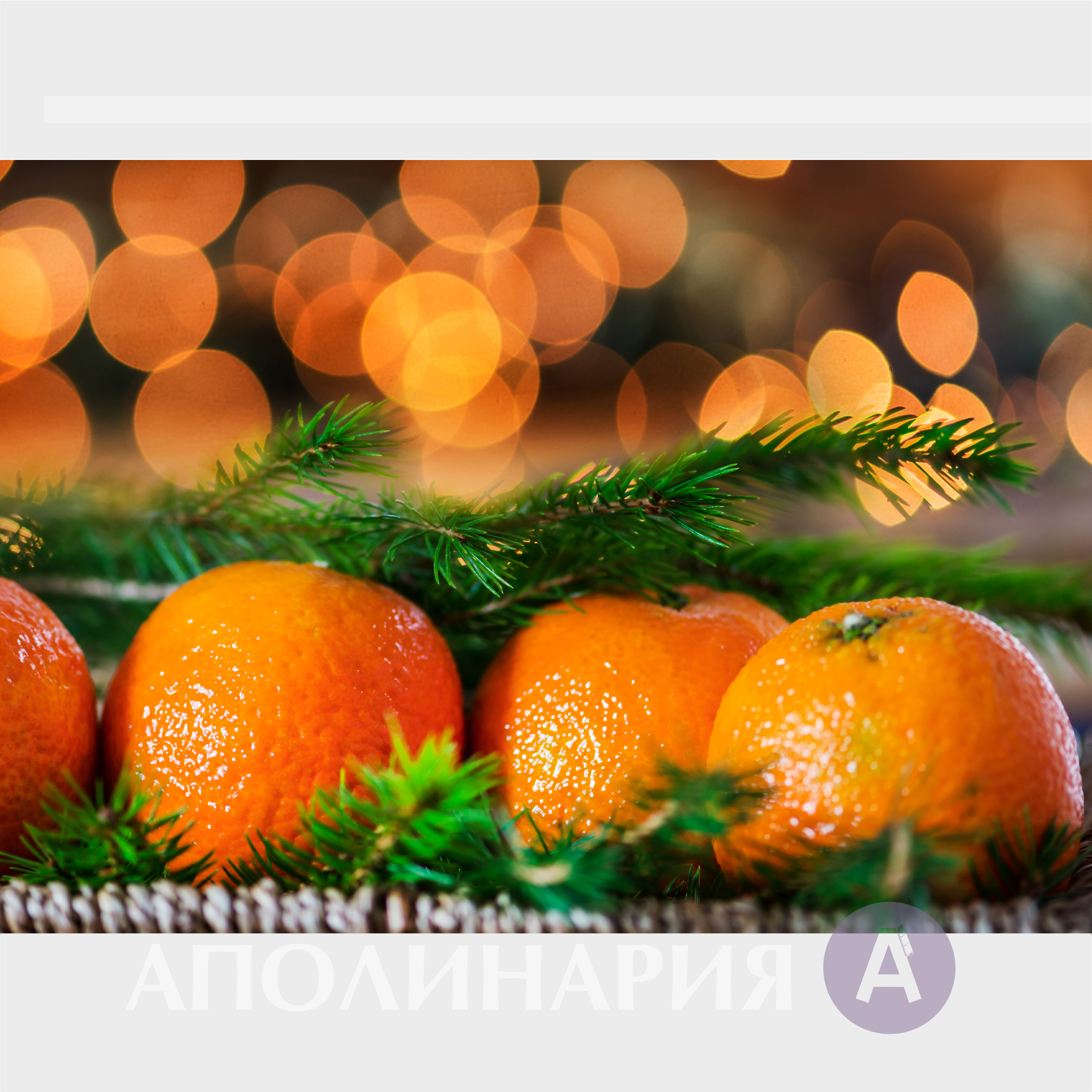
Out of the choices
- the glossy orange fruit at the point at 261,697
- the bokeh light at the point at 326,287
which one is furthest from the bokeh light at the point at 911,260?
the glossy orange fruit at the point at 261,697

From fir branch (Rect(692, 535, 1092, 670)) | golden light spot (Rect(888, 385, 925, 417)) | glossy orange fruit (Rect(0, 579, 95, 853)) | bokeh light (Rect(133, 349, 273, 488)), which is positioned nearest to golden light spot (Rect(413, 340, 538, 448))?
bokeh light (Rect(133, 349, 273, 488))

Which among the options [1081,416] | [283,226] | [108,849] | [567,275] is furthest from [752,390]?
[108,849]

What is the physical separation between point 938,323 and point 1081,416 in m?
0.40

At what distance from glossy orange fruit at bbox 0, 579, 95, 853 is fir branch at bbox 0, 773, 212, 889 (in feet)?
0.05

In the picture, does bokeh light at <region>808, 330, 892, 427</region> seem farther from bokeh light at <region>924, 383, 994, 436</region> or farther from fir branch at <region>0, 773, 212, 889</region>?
fir branch at <region>0, 773, 212, 889</region>

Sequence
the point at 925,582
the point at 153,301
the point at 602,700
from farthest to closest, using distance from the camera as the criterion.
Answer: the point at 153,301 → the point at 925,582 → the point at 602,700

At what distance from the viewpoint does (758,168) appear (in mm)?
1537

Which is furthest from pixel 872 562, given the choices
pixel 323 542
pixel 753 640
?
pixel 323 542

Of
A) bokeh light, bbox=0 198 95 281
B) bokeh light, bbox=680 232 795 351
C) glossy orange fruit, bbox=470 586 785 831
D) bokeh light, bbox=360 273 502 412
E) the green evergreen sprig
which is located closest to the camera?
the green evergreen sprig

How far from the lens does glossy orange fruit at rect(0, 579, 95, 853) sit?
0.42m

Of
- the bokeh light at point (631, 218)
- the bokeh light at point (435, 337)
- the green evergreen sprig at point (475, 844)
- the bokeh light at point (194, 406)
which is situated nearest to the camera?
the green evergreen sprig at point (475, 844)

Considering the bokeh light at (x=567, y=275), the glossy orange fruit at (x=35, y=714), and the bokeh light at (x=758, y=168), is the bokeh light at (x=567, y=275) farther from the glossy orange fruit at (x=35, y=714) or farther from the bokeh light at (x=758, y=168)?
the glossy orange fruit at (x=35, y=714)

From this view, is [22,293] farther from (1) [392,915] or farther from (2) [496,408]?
(1) [392,915]

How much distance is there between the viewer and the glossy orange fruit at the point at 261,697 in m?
0.42
